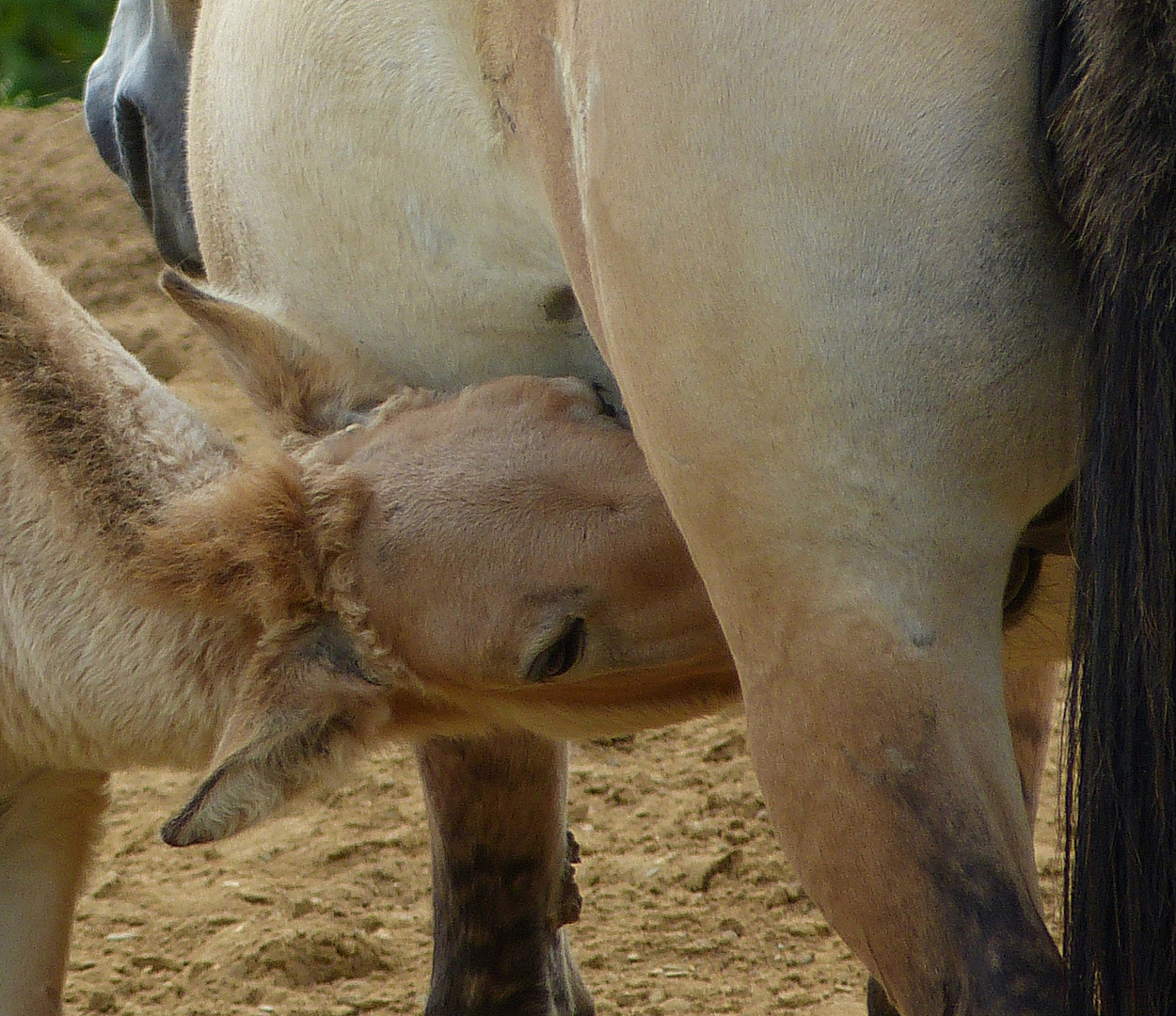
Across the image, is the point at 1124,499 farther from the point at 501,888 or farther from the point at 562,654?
the point at 501,888

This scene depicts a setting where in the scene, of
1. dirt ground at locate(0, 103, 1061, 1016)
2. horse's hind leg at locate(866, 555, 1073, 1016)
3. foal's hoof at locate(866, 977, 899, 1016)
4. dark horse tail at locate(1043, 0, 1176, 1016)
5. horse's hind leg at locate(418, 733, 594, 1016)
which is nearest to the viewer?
dark horse tail at locate(1043, 0, 1176, 1016)

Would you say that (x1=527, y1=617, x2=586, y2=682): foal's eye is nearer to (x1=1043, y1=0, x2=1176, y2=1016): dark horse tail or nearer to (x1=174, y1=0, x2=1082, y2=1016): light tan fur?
(x1=174, y1=0, x2=1082, y2=1016): light tan fur

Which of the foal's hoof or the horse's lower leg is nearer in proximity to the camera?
the horse's lower leg

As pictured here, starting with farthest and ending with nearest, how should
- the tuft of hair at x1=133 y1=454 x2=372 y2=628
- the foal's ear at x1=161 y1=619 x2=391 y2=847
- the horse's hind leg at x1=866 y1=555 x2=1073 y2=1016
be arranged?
the tuft of hair at x1=133 y1=454 x2=372 y2=628
the foal's ear at x1=161 y1=619 x2=391 y2=847
the horse's hind leg at x1=866 y1=555 x2=1073 y2=1016

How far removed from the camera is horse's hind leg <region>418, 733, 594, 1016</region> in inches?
120

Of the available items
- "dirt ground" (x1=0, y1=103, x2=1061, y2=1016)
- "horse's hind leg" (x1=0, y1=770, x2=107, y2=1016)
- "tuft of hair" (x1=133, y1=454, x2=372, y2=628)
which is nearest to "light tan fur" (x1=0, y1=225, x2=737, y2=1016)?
"tuft of hair" (x1=133, y1=454, x2=372, y2=628)

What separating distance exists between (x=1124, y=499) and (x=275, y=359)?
Answer: 4.88 feet

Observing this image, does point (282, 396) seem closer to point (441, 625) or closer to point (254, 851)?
point (441, 625)

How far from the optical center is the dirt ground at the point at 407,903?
3.33 meters

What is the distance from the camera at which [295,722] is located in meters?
2.19

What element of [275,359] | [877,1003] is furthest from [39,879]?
[877,1003]

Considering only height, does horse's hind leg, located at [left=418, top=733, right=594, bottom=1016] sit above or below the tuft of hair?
below

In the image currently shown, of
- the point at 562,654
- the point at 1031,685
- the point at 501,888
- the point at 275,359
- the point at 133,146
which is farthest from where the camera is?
the point at 133,146

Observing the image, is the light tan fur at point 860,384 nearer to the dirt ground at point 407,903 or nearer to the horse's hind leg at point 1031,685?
the horse's hind leg at point 1031,685
